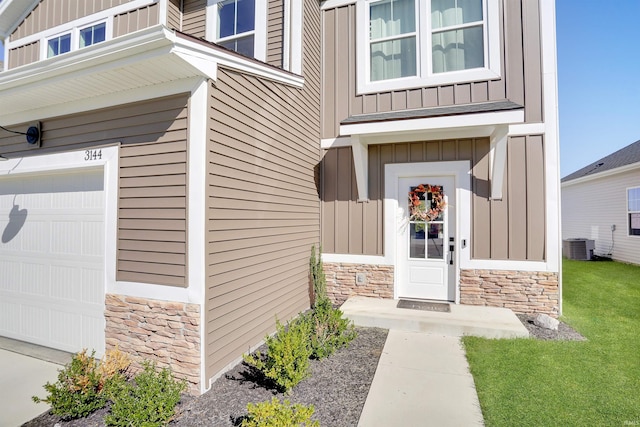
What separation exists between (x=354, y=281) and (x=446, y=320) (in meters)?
1.80

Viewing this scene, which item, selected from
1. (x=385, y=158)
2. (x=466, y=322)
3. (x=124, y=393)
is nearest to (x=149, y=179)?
(x=124, y=393)

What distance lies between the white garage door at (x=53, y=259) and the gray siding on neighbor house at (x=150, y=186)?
608 mm

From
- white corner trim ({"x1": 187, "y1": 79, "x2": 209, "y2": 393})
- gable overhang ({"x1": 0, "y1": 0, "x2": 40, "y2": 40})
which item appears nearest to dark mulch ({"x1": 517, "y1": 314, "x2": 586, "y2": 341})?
white corner trim ({"x1": 187, "y1": 79, "x2": 209, "y2": 393})

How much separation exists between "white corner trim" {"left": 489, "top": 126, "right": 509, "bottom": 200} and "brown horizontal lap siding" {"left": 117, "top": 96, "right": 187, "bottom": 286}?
445cm

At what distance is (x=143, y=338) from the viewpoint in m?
3.24

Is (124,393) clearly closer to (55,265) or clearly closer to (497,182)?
(55,265)

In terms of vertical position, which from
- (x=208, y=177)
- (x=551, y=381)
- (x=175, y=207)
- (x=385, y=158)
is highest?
(x=385, y=158)

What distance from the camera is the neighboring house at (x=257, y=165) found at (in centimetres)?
312

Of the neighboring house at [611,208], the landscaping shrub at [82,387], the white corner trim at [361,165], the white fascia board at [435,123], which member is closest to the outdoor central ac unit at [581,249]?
the neighboring house at [611,208]

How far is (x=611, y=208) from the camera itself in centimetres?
1110

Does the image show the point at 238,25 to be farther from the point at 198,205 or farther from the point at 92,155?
the point at 198,205

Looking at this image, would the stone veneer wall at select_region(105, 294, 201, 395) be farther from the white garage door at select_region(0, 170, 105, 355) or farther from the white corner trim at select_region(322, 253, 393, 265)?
the white corner trim at select_region(322, 253, 393, 265)

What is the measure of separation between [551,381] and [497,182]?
293 cm

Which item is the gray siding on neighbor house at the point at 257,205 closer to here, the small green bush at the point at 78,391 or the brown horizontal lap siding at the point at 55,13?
the small green bush at the point at 78,391
